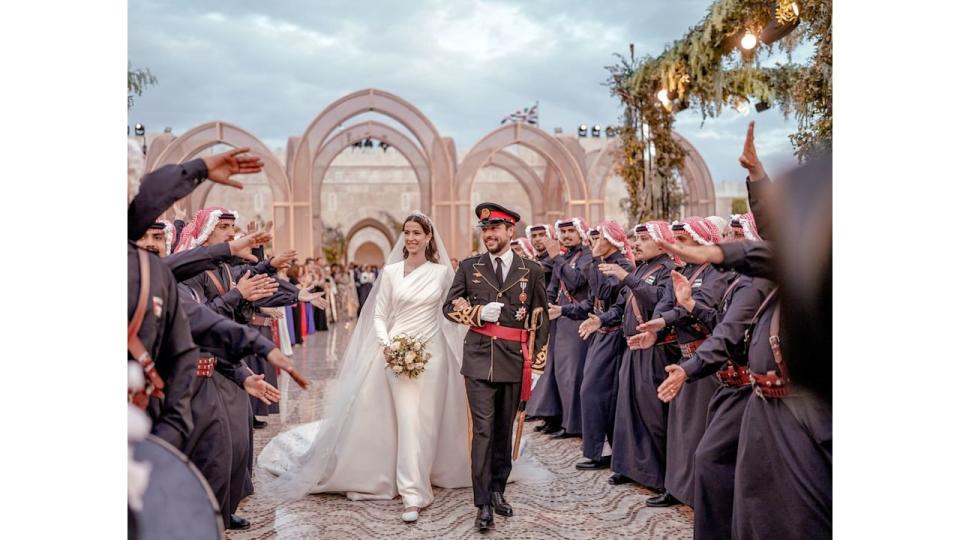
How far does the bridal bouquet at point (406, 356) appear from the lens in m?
5.13

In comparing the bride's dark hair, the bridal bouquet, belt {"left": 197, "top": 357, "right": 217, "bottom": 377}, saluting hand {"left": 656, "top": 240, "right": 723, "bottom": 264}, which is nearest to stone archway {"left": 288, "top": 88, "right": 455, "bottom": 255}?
the bride's dark hair

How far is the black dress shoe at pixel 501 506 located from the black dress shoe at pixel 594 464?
1.44 meters

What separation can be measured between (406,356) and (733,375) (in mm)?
2223

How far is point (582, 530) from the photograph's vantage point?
4.58 metres

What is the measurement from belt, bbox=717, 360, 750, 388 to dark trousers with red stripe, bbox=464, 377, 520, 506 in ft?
4.55

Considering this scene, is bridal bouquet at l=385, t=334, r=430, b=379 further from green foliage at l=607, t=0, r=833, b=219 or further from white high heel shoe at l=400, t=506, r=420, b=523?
green foliage at l=607, t=0, r=833, b=219

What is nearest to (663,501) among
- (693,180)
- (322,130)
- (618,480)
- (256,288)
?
(618,480)

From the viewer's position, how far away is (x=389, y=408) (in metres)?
5.41

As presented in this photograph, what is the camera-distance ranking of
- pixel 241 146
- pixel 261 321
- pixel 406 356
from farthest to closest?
1. pixel 241 146
2. pixel 261 321
3. pixel 406 356

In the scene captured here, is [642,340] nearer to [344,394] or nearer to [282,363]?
[282,363]

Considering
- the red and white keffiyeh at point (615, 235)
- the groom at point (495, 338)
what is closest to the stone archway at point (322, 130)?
the red and white keffiyeh at point (615, 235)
